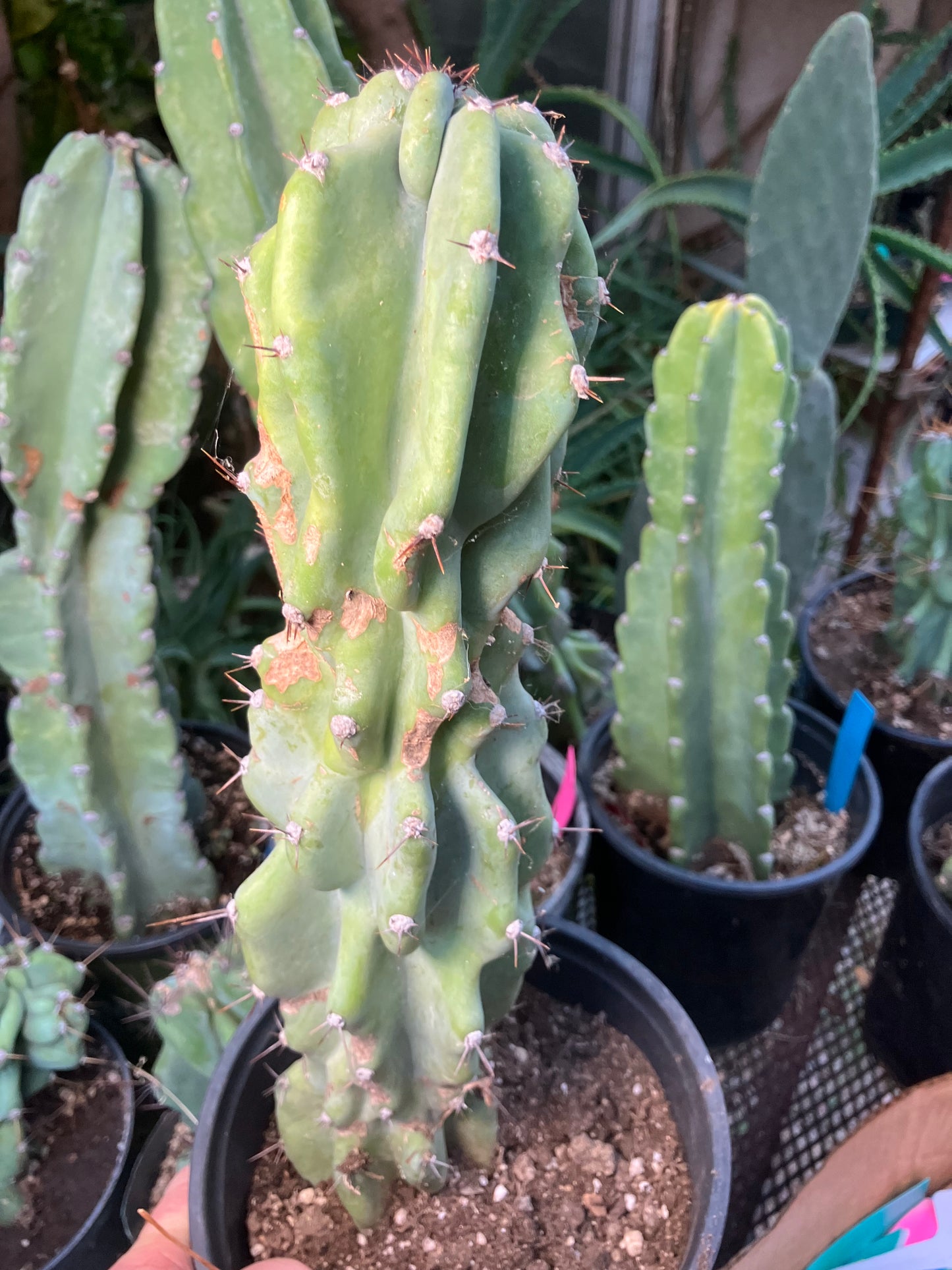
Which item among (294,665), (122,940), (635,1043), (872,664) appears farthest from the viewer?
(872,664)

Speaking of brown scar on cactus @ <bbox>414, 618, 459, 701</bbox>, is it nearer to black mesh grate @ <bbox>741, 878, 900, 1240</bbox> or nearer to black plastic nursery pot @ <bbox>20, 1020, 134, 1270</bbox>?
black plastic nursery pot @ <bbox>20, 1020, 134, 1270</bbox>

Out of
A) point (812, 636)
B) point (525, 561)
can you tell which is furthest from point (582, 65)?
point (525, 561)

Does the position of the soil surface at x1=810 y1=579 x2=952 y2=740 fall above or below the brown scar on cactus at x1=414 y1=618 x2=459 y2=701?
below

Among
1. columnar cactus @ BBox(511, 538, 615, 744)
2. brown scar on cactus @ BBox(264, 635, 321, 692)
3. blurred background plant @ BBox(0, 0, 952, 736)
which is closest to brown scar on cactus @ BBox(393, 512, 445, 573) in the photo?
brown scar on cactus @ BBox(264, 635, 321, 692)

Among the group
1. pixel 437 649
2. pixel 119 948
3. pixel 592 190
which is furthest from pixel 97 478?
pixel 592 190

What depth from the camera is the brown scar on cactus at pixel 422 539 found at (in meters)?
0.41

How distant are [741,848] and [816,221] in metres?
0.89

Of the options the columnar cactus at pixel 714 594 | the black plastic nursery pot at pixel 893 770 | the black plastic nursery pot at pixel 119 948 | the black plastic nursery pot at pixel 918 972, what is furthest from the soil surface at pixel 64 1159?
the black plastic nursery pot at pixel 893 770

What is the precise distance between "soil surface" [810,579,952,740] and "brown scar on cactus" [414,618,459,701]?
3.61 ft

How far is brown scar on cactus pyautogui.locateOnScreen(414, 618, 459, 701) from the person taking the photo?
0.48 meters

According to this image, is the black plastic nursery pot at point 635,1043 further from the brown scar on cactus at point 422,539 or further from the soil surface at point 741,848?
the brown scar on cactus at point 422,539

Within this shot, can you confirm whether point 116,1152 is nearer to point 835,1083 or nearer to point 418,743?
point 418,743

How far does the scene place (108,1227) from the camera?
892 mm

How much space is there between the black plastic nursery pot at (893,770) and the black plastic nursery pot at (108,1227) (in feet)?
3.54
